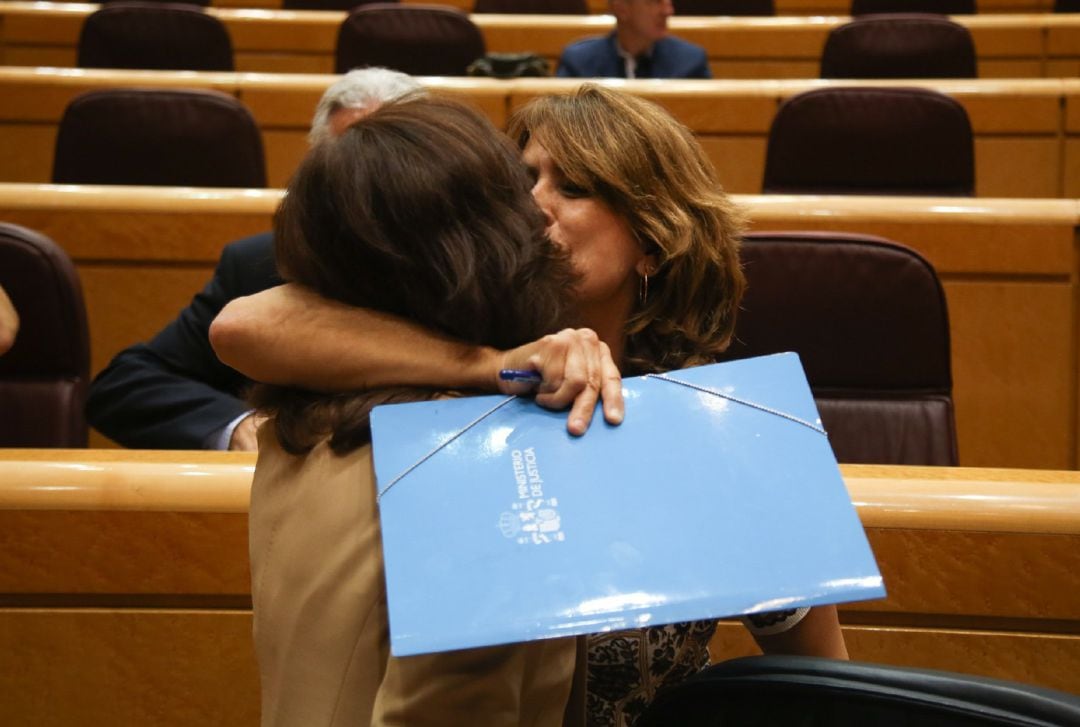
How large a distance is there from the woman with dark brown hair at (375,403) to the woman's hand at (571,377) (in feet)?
0.08

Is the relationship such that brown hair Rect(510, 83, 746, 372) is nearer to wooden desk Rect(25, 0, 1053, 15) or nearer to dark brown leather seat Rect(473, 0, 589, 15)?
dark brown leather seat Rect(473, 0, 589, 15)

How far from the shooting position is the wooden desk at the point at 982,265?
4.56ft

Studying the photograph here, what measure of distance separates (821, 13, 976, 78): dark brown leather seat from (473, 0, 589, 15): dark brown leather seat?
0.78m

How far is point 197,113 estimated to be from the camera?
1.83 metres

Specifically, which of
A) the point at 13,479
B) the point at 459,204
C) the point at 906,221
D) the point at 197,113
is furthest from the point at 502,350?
the point at 197,113

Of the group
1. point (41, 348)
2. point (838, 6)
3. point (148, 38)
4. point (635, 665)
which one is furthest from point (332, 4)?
point (635, 665)

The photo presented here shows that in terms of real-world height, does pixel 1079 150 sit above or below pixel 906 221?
below

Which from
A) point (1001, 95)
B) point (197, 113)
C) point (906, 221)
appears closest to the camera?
point (906, 221)

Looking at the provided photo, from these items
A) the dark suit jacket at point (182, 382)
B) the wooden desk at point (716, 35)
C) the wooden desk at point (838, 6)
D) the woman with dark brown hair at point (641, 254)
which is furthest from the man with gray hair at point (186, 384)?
the wooden desk at point (838, 6)

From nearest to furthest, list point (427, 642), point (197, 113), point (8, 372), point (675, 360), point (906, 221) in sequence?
point (427, 642) < point (675, 360) < point (8, 372) < point (906, 221) < point (197, 113)

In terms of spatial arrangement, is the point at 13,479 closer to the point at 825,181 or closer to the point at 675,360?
the point at 675,360

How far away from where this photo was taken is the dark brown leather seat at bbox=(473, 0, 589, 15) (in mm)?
3057

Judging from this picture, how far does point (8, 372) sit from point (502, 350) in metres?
0.86

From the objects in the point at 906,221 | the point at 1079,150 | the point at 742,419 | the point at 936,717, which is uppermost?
the point at 742,419
